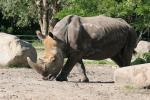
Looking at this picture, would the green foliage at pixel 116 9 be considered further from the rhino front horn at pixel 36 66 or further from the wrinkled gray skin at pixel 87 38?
the rhino front horn at pixel 36 66

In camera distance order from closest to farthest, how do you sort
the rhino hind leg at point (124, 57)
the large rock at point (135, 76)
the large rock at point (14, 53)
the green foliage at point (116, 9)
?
the large rock at point (135, 76), the rhino hind leg at point (124, 57), the large rock at point (14, 53), the green foliage at point (116, 9)

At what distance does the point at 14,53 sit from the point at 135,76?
7.19 metres

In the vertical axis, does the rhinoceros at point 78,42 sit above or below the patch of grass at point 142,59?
above

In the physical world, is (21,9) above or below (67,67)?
below

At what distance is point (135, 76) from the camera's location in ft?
39.9

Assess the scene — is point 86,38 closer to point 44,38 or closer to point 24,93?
point 44,38

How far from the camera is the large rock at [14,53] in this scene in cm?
1858

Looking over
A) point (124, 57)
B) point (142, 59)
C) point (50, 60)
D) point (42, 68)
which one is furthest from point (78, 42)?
point (142, 59)

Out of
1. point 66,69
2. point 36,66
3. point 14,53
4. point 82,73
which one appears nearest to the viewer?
point 36,66

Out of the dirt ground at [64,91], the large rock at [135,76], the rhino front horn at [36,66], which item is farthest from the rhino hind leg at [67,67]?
the large rock at [135,76]

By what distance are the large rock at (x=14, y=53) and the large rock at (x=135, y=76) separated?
21.2 ft

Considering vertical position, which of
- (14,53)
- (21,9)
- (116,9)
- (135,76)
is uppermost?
(135,76)

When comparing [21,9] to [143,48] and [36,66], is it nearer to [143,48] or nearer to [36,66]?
[143,48]

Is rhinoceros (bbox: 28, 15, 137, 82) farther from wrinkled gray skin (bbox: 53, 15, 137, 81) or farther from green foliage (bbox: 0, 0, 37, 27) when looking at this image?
green foliage (bbox: 0, 0, 37, 27)
